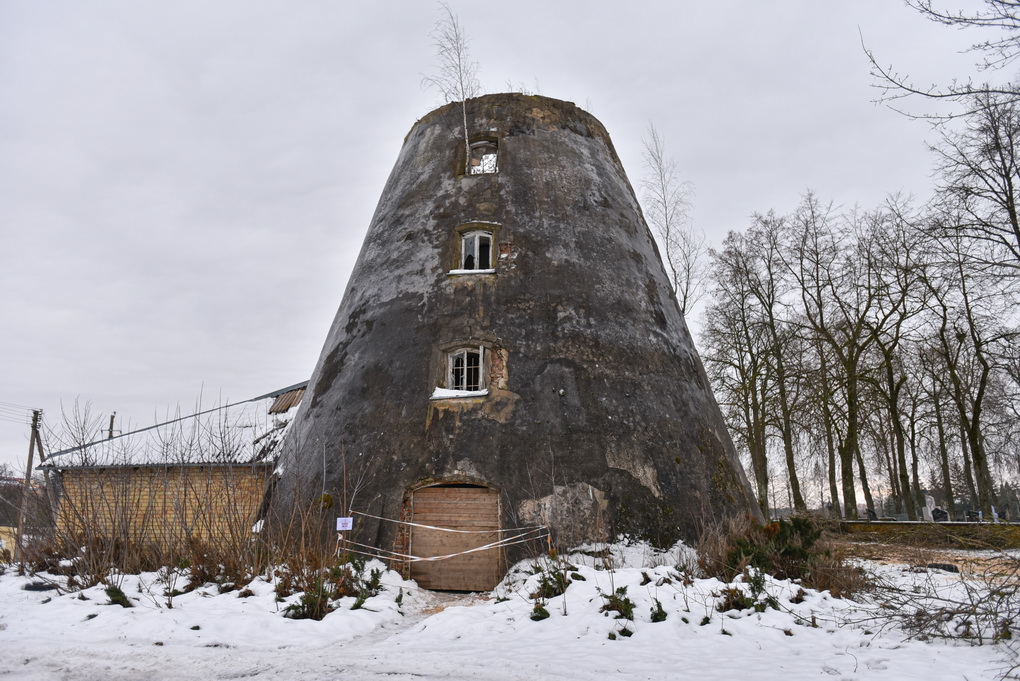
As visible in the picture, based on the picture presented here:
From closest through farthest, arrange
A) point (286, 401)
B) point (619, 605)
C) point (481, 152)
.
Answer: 1. point (619, 605)
2. point (481, 152)
3. point (286, 401)

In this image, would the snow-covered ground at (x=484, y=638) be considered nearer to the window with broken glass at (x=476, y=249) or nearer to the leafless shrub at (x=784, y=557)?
the leafless shrub at (x=784, y=557)

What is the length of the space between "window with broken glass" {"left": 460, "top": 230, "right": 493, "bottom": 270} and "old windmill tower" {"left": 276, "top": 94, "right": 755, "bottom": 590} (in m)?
0.05

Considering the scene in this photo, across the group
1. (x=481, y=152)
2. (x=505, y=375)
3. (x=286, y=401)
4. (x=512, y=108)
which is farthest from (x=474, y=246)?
(x=286, y=401)

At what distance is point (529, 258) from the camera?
1164 cm

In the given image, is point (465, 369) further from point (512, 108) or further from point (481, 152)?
point (512, 108)

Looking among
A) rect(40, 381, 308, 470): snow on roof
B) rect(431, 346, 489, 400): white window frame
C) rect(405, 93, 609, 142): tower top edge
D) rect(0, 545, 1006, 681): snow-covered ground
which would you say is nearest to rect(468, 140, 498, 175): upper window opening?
rect(405, 93, 609, 142): tower top edge

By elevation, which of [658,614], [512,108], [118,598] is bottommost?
[658,614]

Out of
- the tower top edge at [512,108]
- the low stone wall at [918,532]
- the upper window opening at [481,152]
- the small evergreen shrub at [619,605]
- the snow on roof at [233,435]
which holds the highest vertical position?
the tower top edge at [512,108]

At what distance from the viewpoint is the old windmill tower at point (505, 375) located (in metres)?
9.46

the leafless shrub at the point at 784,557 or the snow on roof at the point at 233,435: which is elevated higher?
the snow on roof at the point at 233,435

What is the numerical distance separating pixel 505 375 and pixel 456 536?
2589 mm

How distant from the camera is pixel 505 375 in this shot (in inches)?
410

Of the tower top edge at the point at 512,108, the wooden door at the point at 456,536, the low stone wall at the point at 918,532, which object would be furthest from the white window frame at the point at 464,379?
the low stone wall at the point at 918,532

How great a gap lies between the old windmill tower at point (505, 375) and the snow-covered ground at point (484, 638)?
111 cm
